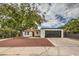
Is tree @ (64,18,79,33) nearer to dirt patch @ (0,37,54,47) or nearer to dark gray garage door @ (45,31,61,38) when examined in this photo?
dark gray garage door @ (45,31,61,38)

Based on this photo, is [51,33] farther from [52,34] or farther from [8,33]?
[8,33]

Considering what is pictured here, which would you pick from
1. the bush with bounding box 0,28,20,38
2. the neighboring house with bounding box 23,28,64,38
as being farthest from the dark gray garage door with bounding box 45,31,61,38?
the bush with bounding box 0,28,20,38

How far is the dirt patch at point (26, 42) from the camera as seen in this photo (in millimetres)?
4371

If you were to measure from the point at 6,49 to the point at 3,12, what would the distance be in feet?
2.16

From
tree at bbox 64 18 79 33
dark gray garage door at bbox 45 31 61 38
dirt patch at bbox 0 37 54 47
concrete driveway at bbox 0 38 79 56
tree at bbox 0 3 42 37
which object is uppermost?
tree at bbox 0 3 42 37

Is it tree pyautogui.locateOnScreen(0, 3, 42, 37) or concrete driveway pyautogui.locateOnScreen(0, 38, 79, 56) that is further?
tree pyautogui.locateOnScreen(0, 3, 42, 37)

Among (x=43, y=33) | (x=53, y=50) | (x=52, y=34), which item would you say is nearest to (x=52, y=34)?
(x=52, y=34)

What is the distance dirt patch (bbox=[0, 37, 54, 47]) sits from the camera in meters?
4.37

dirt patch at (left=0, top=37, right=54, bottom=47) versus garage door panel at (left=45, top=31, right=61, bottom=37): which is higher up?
garage door panel at (left=45, top=31, right=61, bottom=37)

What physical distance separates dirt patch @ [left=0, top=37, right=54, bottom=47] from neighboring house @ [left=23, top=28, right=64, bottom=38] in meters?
0.08

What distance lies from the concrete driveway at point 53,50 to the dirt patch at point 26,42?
0.06m

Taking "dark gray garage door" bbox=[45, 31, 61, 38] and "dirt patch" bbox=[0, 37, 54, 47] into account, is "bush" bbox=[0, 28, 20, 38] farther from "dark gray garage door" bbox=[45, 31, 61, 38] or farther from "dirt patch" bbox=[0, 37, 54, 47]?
"dark gray garage door" bbox=[45, 31, 61, 38]

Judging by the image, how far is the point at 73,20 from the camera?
4316 mm

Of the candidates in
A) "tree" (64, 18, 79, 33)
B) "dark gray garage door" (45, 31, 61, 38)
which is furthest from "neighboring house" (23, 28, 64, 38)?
"tree" (64, 18, 79, 33)
